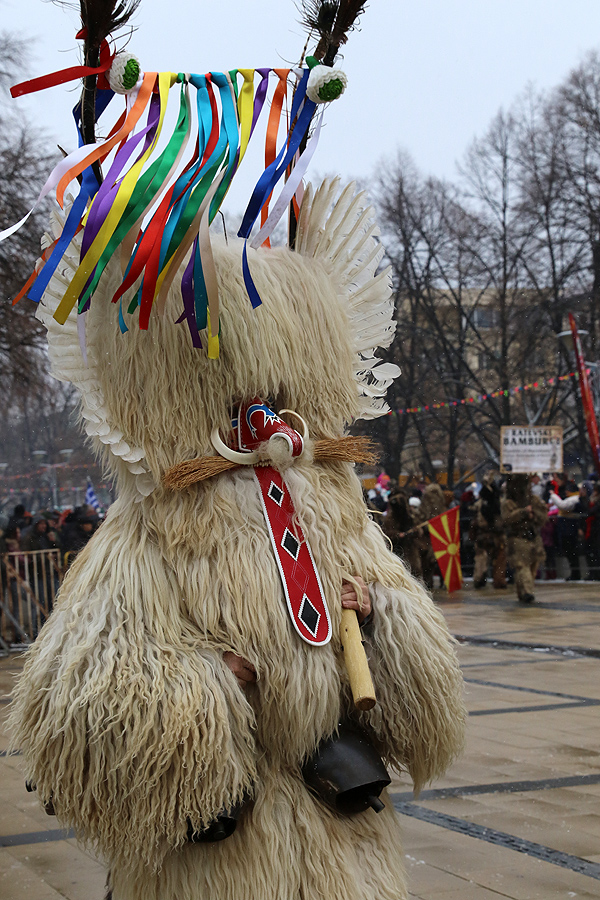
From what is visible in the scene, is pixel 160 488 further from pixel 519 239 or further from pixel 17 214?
pixel 519 239

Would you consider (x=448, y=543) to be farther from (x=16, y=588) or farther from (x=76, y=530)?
(x=16, y=588)

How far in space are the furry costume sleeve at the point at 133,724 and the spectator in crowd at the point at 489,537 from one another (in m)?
13.0

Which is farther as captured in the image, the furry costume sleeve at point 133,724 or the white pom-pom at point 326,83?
the white pom-pom at point 326,83

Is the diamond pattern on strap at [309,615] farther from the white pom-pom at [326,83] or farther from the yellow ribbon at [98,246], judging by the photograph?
the white pom-pom at [326,83]

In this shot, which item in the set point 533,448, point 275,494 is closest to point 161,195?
point 275,494

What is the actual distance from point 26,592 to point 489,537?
286 inches

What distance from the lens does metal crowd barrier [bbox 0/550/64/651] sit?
419 inches

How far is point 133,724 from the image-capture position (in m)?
2.08

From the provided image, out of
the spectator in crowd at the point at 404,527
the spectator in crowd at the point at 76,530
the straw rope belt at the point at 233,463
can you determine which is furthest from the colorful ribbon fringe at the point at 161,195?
the spectator in crowd at the point at 404,527

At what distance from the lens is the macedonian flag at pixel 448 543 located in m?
12.8

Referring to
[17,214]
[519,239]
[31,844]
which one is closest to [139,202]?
[31,844]

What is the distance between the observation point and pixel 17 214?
41.6 feet

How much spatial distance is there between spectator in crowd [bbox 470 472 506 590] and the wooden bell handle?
12838 mm

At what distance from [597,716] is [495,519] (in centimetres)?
836
